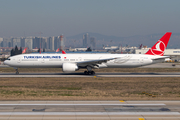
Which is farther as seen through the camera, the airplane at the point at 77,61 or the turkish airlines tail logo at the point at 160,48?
the turkish airlines tail logo at the point at 160,48

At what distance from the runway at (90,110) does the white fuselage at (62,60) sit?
77.0ft

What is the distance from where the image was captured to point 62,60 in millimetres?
42656

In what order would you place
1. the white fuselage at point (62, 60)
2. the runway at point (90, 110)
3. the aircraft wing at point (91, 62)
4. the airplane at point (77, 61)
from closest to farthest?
the runway at point (90, 110)
the aircraft wing at point (91, 62)
the airplane at point (77, 61)
the white fuselage at point (62, 60)

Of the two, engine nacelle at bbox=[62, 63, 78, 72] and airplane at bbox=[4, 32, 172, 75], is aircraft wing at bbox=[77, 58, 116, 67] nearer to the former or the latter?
airplane at bbox=[4, 32, 172, 75]

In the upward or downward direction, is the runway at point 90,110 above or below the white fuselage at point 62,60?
below

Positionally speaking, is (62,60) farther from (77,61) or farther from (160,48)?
(160,48)

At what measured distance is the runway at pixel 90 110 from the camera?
14.0 m

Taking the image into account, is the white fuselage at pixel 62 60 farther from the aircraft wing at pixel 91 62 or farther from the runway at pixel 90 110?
the runway at pixel 90 110

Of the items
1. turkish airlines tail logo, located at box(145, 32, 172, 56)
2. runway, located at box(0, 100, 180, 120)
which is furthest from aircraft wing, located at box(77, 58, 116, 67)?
runway, located at box(0, 100, 180, 120)

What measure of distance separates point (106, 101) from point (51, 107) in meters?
4.87

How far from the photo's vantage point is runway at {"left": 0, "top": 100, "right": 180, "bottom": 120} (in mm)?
14047

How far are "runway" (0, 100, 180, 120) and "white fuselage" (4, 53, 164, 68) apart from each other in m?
23.5

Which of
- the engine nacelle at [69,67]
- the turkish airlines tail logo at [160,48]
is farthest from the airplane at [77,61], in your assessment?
the turkish airlines tail logo at [160,48]
